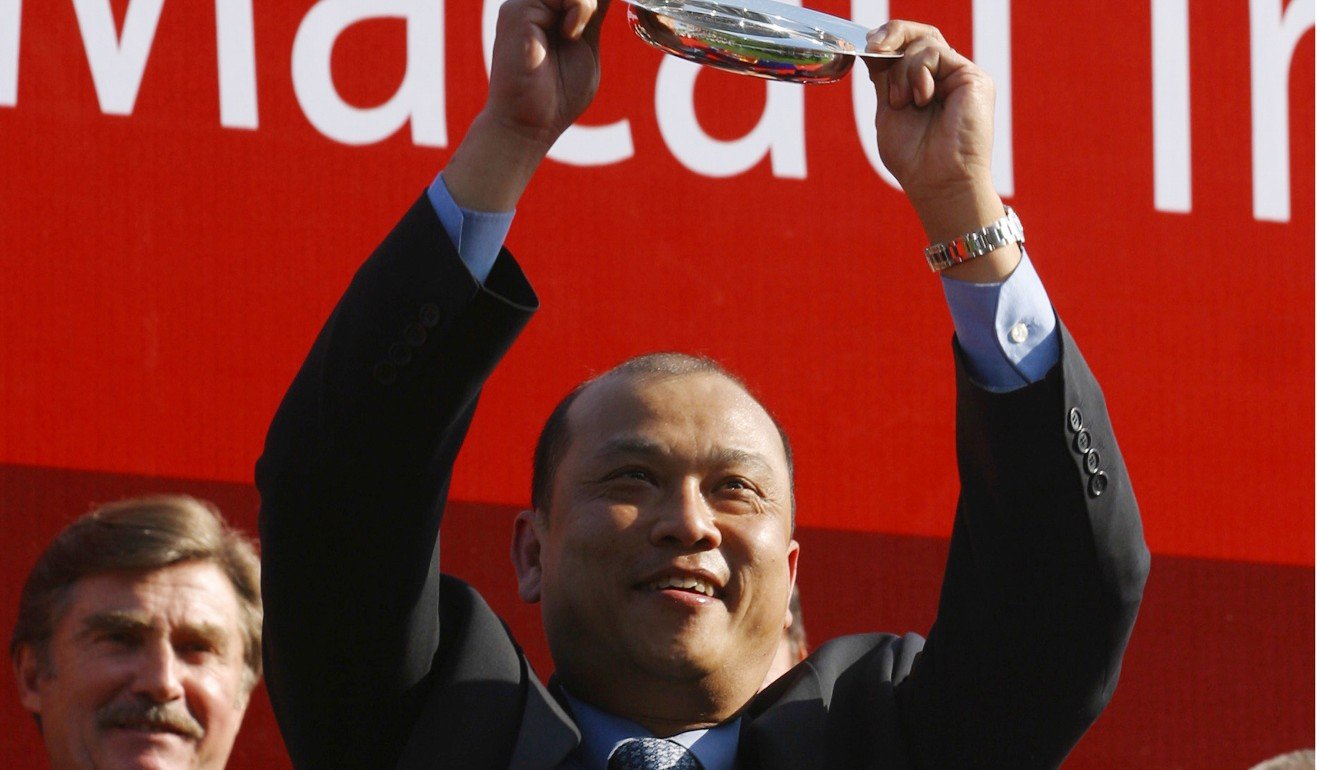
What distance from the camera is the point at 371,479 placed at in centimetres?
156

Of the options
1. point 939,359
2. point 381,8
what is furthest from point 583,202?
point 939,359

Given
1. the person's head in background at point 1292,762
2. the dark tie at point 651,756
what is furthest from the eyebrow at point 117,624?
the person's head in background at point 1292,762

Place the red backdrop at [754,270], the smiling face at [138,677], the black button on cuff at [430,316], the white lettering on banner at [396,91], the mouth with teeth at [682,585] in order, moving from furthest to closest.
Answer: the white lettering on banner at [396,91]
the red backdrop at [754,270]
the smiling face at [138,677]
the mouth with teeth at [682,585]
the black button on cuff at [430,316]

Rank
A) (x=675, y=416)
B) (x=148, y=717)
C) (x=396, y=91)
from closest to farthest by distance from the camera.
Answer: (x=675, y=416)
(x=148, y=717)
(x=396, y=91)

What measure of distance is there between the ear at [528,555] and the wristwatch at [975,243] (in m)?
0.48

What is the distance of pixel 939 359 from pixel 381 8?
0.88 metres

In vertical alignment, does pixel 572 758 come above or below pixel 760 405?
below

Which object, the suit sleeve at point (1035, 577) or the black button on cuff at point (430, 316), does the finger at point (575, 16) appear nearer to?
the black button on cuff at point (430, 316)

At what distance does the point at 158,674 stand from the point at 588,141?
0.88 meters

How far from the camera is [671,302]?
2.47 metres

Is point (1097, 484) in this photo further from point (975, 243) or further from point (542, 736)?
point (542, 736)

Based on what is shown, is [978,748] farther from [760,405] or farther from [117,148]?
[117,148]

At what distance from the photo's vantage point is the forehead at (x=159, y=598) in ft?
7.28

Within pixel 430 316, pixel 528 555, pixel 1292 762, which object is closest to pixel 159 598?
pixel 528 555
